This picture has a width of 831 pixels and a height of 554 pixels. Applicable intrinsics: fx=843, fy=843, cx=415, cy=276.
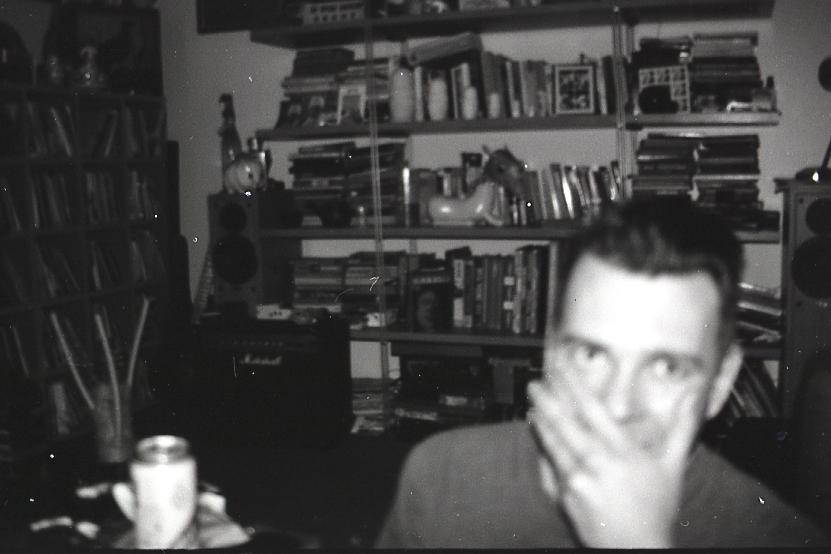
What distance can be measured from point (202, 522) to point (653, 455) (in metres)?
0.45

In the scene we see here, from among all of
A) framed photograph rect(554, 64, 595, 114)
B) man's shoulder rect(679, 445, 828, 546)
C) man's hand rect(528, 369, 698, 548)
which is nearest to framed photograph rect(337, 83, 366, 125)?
framed photograph rect(554, 64, 595, 114)

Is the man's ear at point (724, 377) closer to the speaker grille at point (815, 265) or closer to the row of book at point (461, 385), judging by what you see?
the speaker grille at point (815, 265)

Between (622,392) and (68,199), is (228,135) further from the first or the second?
(622,392)

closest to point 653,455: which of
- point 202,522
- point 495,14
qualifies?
point 202,522

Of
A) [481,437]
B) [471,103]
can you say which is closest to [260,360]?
[471,103]

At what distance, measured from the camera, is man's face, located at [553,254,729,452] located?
66 centimetres

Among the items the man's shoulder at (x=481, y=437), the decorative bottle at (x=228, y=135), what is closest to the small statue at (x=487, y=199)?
the decorative bottle at (x=228, y=135)

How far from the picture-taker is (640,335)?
2.26 feet

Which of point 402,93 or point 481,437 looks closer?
point 481,437

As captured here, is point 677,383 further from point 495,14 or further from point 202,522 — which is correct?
point 495,14

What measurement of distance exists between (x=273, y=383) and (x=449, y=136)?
3.25ft

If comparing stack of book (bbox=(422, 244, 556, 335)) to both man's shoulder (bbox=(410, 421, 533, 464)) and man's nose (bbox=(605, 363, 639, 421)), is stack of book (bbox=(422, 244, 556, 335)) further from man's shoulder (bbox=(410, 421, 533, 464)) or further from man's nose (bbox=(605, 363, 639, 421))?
man's nose (bbox=(605, 363, 639, 421))

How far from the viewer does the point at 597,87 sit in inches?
95.8

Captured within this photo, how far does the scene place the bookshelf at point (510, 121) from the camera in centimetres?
232
